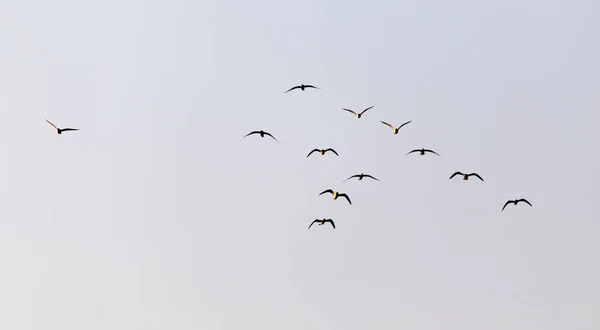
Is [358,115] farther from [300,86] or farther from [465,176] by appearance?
[465,176]

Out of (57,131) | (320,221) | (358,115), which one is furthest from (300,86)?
(57,131)

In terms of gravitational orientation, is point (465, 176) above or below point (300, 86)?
below

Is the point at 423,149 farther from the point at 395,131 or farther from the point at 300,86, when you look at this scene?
the point at 300,86

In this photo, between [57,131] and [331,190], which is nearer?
[331,190]

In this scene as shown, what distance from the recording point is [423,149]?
123750mm

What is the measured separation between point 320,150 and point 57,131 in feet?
92.8

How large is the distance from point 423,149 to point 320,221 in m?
19.2

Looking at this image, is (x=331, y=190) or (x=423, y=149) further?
(x=423, y=149)

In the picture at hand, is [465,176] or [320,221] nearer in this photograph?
[320,221]

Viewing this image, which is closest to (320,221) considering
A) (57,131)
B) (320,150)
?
(320,150)

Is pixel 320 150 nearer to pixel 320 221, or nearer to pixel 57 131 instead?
pixel 320 221

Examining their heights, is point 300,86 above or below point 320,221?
above

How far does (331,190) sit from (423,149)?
18287 mm

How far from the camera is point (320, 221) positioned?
362 ft
